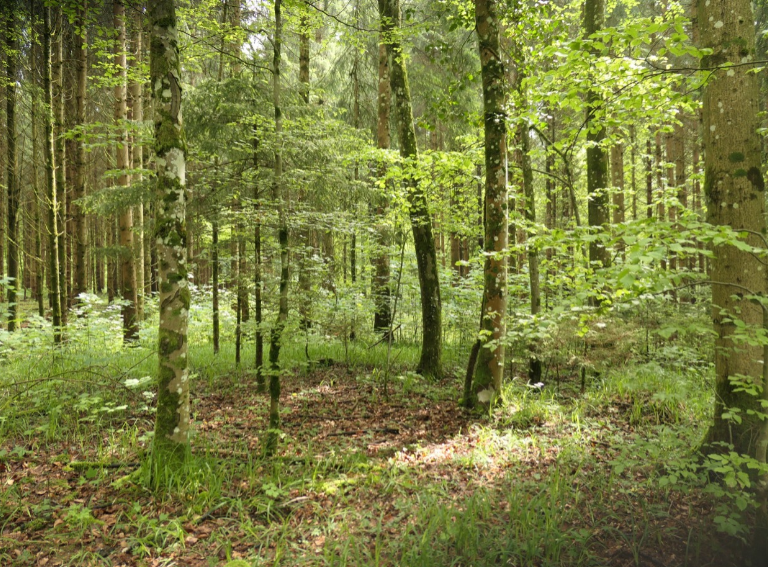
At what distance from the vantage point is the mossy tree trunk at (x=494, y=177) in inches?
220

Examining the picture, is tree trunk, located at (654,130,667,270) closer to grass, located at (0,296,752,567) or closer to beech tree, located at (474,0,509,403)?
grass, located at (0,296,752,567)

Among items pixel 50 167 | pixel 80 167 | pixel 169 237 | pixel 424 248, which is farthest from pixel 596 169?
pixel 80 167

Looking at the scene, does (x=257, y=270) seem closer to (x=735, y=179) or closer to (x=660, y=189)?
(x=735, y=179)

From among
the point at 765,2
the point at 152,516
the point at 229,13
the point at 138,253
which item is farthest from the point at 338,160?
the point at 765,2

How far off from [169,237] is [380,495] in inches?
132

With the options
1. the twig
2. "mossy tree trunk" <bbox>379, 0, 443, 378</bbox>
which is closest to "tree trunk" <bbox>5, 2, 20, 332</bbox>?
"mossy tree trunk" <bbox>379, 0, 443, 378</bbox>

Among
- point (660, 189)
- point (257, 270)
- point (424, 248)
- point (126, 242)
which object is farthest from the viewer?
point (126, 242)

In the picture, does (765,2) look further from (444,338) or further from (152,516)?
(152,516)

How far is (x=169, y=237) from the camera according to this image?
398 cm

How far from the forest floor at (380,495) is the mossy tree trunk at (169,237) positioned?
1.47ft

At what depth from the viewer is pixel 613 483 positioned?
3908 millimetres

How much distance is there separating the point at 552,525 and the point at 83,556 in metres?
3.72

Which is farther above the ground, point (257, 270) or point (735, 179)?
point (735, 179)

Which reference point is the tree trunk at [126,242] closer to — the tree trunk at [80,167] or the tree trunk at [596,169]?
the tree trunk at [80,167]
